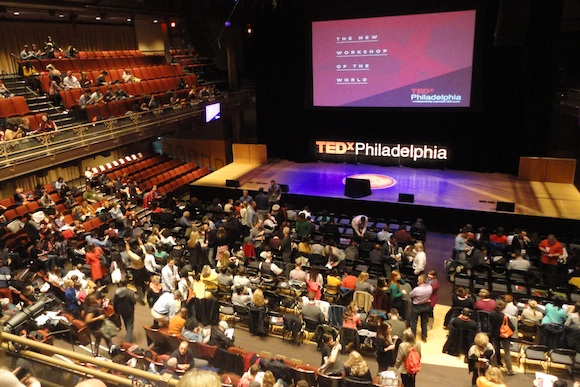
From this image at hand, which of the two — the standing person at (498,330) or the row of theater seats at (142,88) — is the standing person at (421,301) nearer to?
the standing person at (498,330)

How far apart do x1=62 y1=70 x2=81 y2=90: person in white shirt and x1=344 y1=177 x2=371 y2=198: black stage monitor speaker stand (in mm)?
10391

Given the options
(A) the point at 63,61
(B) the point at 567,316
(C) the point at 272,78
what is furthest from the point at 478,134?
(A) the point at 63,61

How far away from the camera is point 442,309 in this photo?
10.1m

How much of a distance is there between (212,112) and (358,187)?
8.00 m

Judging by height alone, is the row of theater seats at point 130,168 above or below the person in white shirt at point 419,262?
above

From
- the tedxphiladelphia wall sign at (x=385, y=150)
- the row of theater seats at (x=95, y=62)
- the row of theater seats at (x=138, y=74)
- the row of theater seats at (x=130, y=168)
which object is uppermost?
the row of theater seats at (x=95, y=62)

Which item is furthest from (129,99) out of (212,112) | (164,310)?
(164,310)

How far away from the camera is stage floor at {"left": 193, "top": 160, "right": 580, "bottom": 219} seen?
1480 centimetres

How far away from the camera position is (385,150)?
1902 centimetres

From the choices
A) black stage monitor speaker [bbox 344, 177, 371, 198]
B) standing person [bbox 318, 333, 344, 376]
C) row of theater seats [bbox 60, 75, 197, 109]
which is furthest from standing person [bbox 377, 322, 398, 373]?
row of theater seats [bbox 60, 75, 197, 109]

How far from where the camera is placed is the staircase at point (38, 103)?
14789 mm

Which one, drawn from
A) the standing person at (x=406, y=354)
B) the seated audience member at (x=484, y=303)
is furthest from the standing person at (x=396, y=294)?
the standing person at (x=406, y=354)

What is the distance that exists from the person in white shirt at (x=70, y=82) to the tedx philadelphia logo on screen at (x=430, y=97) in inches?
496

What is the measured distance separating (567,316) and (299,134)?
1468cm
